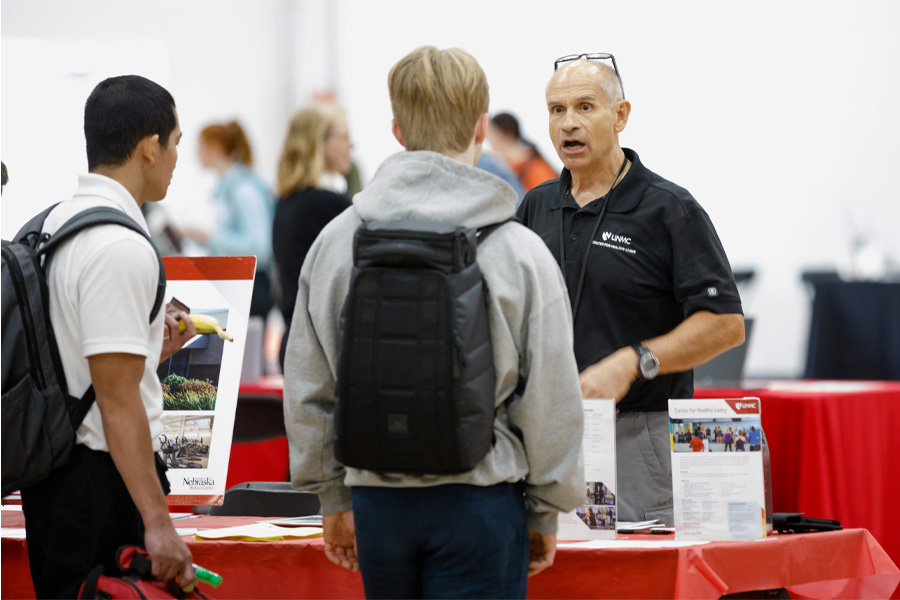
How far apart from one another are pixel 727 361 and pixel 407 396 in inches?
110

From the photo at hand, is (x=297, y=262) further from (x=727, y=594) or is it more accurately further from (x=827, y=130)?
(x=827, y=130)

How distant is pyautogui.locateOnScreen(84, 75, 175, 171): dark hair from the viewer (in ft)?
5.58

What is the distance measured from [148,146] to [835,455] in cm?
279

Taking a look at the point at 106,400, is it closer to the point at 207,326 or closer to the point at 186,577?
the point at 186,577

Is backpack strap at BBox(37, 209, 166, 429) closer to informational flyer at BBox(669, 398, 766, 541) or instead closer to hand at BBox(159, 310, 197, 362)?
hand at BBox(159, 310, 197, 362)

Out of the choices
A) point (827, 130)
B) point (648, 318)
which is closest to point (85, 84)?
point (648, 318)

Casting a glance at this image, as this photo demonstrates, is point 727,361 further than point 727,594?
Yes

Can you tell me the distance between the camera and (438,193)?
1.46m

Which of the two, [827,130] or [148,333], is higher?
[827,130]

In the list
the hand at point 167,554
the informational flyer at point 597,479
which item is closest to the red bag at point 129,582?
the hand at point 167,554

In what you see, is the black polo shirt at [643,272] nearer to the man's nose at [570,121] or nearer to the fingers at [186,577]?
the man's nose at [570,121]

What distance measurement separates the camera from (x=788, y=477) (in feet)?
11.8

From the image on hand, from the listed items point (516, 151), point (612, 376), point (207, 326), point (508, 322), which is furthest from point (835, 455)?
point (516, 151)

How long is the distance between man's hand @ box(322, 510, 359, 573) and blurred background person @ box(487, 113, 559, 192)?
4.73m
